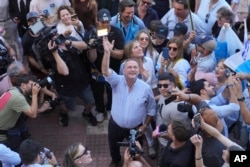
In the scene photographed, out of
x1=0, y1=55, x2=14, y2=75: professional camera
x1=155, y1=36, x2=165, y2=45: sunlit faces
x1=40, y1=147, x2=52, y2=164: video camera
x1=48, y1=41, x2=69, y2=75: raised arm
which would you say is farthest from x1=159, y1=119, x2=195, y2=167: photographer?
x1=0, y1=55, x2=14, y2=75: professional camera

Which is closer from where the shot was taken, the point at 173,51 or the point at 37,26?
the point at 173,51

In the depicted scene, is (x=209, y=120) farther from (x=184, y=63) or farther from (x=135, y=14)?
(x=135, y=14)

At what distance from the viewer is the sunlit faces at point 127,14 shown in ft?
22.0

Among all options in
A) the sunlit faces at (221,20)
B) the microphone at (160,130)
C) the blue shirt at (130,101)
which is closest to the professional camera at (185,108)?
the microphone at (160,130)

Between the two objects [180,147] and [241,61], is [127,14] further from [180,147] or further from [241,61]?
[180,147]

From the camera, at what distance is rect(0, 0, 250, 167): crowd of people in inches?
187

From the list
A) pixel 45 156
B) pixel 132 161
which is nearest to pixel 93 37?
pixel 45 156

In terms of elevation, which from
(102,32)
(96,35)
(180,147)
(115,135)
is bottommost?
(115,135)

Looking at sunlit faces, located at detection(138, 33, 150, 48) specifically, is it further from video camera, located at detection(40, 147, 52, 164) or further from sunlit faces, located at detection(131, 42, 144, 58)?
video camera, located at detection(40, 147, 52, 164)

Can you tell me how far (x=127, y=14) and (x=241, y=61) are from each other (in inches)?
72.2

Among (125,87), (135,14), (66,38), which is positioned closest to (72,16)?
(66,38)

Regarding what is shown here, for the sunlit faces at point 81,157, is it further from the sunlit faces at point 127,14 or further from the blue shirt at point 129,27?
the sunlit faces at point 127,14

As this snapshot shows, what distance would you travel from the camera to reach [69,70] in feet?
21.0

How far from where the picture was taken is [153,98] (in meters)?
5.61
